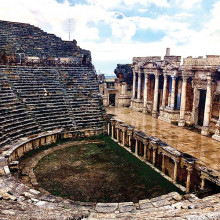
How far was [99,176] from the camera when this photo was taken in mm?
12961

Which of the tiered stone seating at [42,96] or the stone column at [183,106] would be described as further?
the stone column at [183,106]

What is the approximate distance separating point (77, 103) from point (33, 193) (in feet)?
41.6

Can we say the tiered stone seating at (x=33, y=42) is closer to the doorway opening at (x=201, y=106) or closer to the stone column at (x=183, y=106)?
the stone column at (x=183, y=106)

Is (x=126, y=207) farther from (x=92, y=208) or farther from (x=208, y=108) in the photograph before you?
(x=208, y=108)

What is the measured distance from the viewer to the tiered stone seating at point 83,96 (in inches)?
800

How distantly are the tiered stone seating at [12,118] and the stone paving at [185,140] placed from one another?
8.66 m

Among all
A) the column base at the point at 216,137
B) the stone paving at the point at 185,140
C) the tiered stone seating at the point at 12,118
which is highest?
the tiered stone seating at the point at 12,118

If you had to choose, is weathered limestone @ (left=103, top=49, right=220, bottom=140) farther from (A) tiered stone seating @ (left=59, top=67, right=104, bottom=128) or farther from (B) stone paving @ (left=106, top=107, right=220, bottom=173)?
(A) tiered stone seating @ (left=59, top=67, right=104, bottom=128)

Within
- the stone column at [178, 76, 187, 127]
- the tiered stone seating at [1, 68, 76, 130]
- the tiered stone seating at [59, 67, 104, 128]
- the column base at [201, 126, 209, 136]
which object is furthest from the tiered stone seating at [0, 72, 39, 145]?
the column base at [201, 126, 209, 136]

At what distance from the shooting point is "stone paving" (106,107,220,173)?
41.7 ft

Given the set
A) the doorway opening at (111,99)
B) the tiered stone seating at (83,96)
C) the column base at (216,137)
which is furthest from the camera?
the doorway opening at (111,99)

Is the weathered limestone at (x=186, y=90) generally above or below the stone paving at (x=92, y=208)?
above

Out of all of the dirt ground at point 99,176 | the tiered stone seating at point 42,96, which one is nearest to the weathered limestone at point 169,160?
the dirt ground at point 99,176

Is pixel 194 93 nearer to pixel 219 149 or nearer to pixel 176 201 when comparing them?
pixel 219 149
